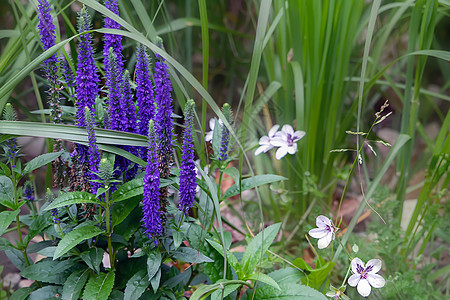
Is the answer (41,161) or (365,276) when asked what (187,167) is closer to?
(41,161)

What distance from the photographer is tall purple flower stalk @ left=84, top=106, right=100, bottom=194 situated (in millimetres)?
1052

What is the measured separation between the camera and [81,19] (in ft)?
3.59

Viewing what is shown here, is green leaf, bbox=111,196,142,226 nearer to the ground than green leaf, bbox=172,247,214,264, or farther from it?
farther from it

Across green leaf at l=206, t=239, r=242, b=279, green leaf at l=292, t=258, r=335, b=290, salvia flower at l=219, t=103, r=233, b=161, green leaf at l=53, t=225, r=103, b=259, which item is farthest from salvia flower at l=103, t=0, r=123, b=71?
green leaf at l=292, t=258, r=335, b=290

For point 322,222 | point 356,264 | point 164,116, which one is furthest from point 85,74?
point 356,264

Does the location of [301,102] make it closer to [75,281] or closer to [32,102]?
[75,281]

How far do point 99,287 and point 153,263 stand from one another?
0.46ft

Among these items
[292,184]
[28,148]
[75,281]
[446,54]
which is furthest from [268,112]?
[75,281]

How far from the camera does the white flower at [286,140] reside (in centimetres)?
160

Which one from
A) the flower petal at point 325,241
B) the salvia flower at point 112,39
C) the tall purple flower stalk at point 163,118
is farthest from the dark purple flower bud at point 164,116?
the flower petal at point 325,241

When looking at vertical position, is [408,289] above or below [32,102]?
below

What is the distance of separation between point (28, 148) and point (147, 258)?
1206 mm

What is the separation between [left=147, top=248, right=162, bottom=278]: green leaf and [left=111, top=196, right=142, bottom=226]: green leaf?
0.11 metres

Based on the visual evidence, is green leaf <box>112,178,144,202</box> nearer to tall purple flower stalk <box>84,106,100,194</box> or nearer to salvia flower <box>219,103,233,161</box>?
tall purple flower stalk <box>84,106,100,194</box>
